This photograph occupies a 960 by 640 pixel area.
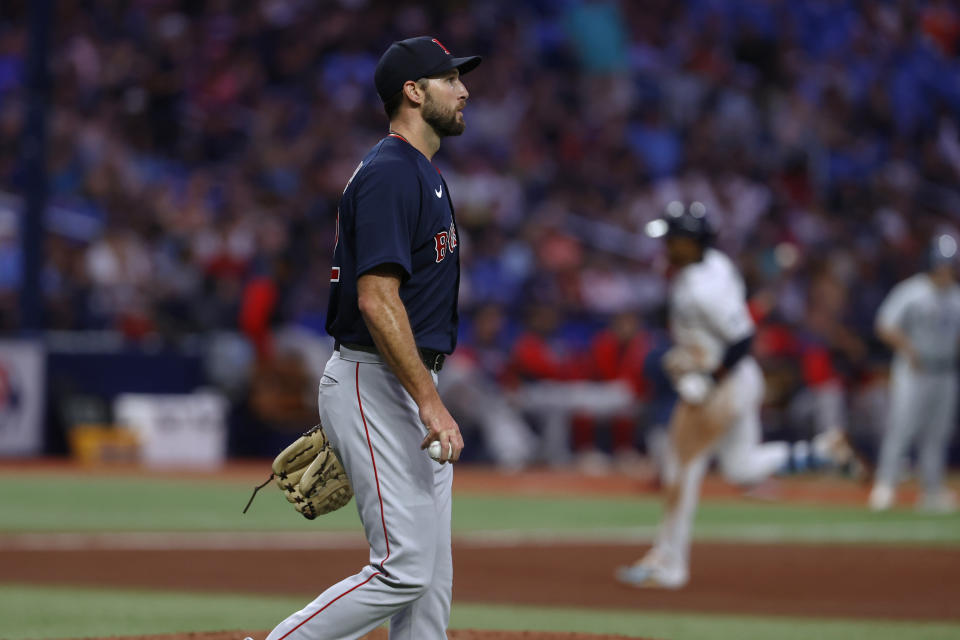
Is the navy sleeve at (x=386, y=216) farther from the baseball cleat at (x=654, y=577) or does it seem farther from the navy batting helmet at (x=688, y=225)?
the baseball cleat at (x=654, y=577)

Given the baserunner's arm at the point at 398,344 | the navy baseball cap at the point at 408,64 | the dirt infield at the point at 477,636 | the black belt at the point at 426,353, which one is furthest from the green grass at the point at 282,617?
the navy baseball cap at the point at 408,64

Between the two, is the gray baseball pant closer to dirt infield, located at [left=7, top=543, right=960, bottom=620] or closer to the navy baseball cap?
the navy baseball cap

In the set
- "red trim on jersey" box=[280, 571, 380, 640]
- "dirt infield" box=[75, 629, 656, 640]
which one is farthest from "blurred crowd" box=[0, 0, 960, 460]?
"red trim on jersey" box=[280, 571, 380, 640]

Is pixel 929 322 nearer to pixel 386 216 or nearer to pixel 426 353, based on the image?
pixel 426 353

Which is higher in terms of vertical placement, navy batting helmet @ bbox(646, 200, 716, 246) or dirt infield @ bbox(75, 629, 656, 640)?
navy batting helmet @ bbox(646, 200, 716, 246)

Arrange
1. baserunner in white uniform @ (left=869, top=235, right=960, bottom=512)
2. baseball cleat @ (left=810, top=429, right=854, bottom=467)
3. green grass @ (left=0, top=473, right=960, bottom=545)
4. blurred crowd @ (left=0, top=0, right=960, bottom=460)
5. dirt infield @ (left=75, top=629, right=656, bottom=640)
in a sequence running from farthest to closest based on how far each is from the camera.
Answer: blurred crowd @ (left=0, top=0, right=960, bottom=460), baserunner in white uniform @ (left=869, top=235, right=960, bottom=512), green grass @ (left=0, top=473, right=960, bottom=545), baseball cleat @ (left=810, top=429, right=854, bottom=467), dirt infield @ (left=75, top=629, right=656, bottom=640)

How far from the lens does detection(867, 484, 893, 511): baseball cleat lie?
1498 centimetres

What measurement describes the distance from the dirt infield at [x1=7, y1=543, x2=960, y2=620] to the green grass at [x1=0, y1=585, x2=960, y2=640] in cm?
38

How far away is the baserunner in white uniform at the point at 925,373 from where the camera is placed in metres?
14.8

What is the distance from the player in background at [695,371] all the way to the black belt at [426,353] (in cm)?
460

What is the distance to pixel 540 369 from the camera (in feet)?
64.1

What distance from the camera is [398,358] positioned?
180 inches

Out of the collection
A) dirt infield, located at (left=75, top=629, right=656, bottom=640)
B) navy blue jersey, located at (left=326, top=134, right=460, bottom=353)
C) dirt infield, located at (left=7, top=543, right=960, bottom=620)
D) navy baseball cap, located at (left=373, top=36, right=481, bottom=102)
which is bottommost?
dirt infield, located at (left=7, top=543, right=960, bottom=620)

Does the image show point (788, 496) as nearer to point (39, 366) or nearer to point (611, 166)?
point (611, 166)
